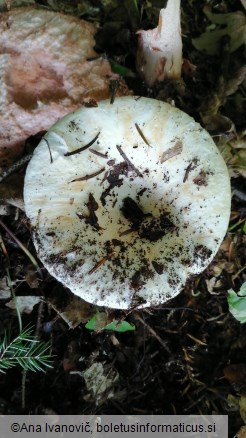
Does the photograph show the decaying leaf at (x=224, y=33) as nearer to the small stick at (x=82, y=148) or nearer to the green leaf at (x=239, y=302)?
the small stick at (x=82, y=148)

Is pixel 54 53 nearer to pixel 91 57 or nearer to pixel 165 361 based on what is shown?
pixel 91 57

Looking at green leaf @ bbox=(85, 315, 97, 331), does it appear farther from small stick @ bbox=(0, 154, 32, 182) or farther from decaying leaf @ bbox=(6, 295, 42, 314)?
small stick @ bbox=(0, 154, 32, 182)

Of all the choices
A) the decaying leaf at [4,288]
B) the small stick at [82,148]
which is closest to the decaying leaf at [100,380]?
the decaying leaf at [4,288]

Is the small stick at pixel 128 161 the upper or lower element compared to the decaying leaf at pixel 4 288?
upper

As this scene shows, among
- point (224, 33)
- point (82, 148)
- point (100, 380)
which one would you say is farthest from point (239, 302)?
point (224, 33)

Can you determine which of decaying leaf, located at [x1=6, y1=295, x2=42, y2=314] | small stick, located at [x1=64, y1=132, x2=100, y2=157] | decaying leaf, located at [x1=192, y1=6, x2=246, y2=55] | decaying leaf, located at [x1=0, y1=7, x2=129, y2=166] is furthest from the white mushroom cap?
decaying leaf, located at [x1=192, y1=6, x2=246, y2=55]

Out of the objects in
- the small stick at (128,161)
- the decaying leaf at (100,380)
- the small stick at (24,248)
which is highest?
the small stick at (128,161)

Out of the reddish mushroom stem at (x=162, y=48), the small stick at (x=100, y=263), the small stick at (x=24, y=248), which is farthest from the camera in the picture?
the small stick at (x=24, y=248)
